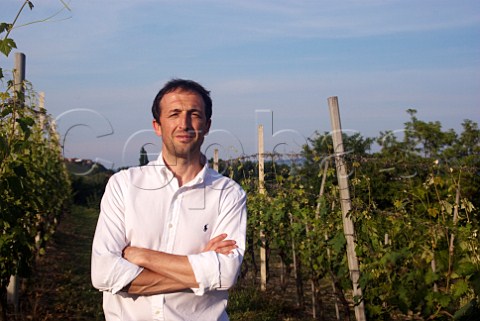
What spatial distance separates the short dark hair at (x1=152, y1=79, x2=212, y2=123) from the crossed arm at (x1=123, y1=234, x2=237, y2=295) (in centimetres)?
56

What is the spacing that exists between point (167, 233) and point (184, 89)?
22.0 inches

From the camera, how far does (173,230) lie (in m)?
2.47

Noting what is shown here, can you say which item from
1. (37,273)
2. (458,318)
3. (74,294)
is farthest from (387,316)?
(37,273)

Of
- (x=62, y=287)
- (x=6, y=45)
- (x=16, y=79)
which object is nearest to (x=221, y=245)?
(x=6, y=45)

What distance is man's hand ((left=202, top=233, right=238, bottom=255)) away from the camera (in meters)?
2.47

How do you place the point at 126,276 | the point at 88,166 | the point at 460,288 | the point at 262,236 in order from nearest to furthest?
the point at 126,276, the point at 460,288, the point at 88,166, the point at 262,236

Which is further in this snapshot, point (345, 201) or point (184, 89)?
point (345, 201)

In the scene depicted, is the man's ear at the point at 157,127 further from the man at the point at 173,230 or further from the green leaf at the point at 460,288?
the green leaf at the point at 460,288

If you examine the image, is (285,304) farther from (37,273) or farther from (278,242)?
(37,273)

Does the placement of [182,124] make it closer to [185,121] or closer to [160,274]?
[185,121]

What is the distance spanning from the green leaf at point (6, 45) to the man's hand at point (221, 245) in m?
1.59

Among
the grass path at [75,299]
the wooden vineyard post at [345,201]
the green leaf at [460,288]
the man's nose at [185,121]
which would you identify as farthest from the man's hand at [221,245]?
the grass path at [75,299]

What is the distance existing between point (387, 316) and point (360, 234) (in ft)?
2.20

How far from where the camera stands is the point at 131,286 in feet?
7.79
